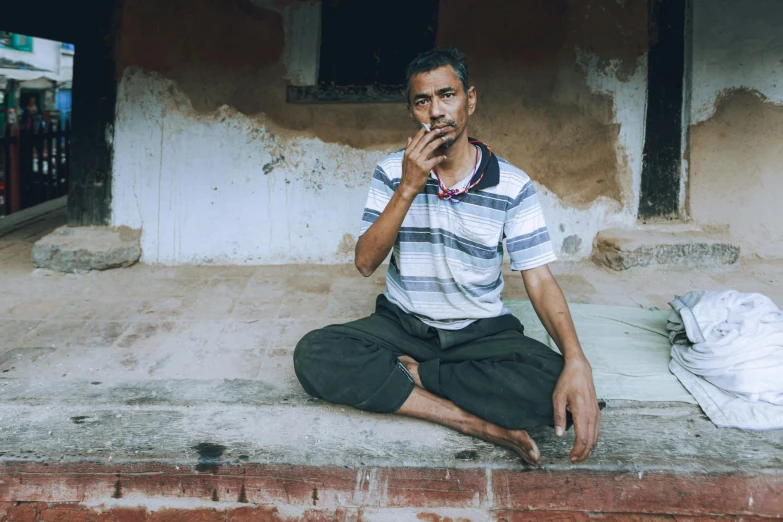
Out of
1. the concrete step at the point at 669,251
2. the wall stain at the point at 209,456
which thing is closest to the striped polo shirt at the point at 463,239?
the wall stain at the point at 209,456

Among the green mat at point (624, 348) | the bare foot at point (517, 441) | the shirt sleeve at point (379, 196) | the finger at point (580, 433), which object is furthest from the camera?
the green mat at point (624, 348)

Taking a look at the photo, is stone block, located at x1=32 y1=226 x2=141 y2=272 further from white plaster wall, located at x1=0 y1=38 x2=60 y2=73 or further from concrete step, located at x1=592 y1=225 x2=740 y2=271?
white plaster wall, located at x1=0 y1=38 x2=60 y2=73

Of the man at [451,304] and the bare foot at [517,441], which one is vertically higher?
the man at [451,304]

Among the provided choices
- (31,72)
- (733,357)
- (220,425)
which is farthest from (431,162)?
(31,72)

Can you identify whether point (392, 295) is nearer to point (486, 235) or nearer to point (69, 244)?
point (486, 235)

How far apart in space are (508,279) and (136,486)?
2.68 m

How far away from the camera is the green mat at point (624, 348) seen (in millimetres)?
2939

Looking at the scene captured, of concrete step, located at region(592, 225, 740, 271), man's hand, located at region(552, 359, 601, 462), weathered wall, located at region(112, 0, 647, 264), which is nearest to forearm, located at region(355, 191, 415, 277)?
man's hand, located at region(552, 359, 601, 462)

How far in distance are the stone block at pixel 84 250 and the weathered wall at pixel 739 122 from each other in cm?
377

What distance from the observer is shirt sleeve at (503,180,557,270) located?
259 cm

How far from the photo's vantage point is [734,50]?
15.2 feet

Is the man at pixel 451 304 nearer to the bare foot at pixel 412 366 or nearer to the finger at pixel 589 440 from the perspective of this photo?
the bare foot at pixel 412 366

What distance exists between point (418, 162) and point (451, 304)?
618 millimetres

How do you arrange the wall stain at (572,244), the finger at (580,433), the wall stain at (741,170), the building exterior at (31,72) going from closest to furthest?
the finger at (580,433), the wall stain at (741,170), the wall stain at (572,244), the building exterior at (31,72)
